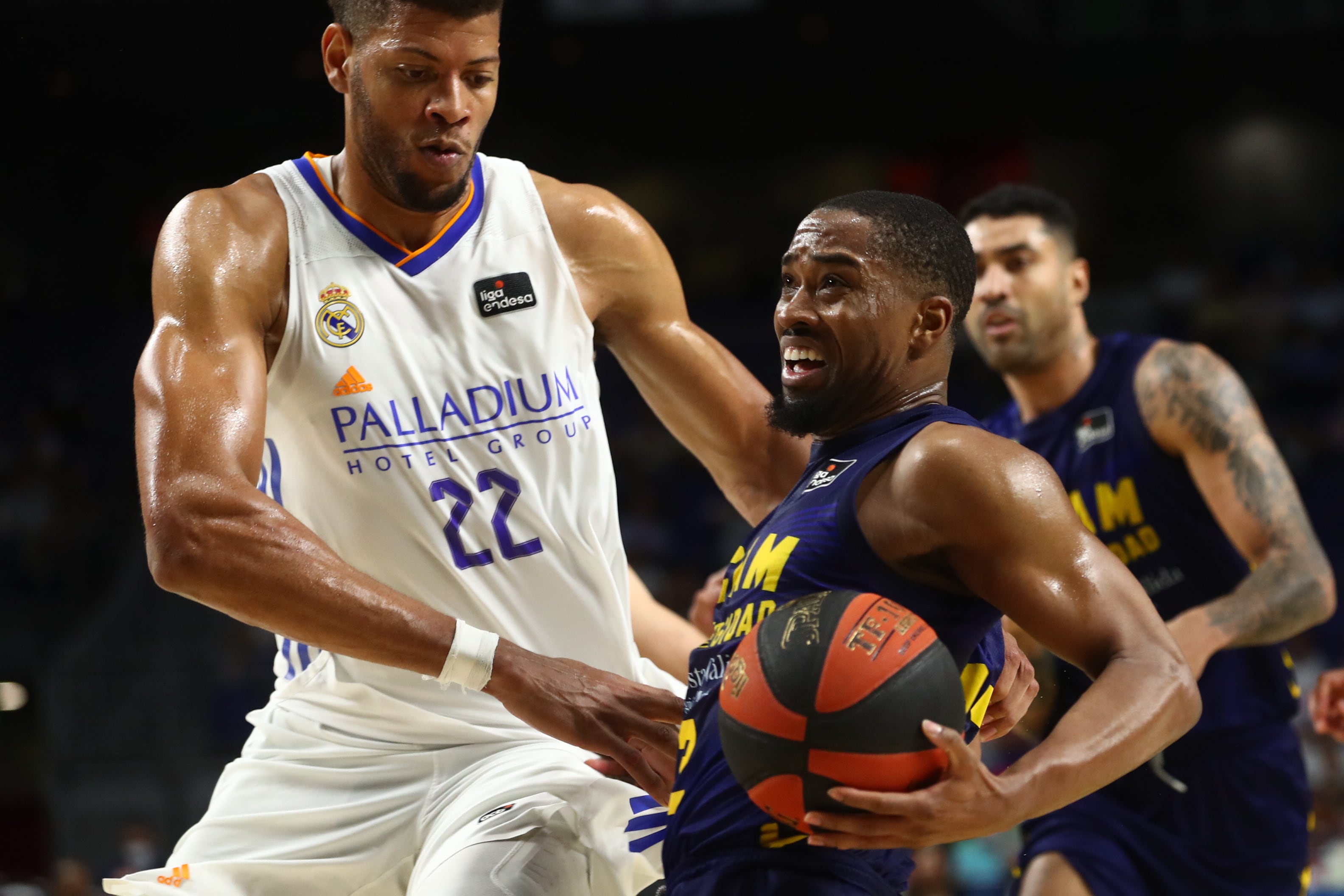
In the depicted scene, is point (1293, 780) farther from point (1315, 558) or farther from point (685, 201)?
point (685, 201)

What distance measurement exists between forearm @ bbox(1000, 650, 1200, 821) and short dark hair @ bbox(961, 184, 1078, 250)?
3284 mm

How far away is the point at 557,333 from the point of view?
3250 millimetres

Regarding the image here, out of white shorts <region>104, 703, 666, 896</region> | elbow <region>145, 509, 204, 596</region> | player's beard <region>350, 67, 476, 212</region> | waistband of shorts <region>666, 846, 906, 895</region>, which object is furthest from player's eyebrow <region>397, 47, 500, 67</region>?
waistband of shorts <region>666, 846, 906, 895</region>

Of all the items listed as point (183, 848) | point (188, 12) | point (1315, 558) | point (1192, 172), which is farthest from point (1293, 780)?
point (1192, 172)

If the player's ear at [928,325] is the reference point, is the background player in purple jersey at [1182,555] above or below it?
below

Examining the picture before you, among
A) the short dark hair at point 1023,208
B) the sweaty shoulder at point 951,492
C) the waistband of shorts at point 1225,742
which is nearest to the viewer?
the sweaty shoulder at point 951,492

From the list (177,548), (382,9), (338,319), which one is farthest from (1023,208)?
(177,548)

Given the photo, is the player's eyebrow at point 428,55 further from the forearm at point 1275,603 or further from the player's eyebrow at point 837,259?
the forearm at point 1275,603

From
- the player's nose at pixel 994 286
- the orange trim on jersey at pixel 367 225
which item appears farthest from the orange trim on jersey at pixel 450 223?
the player's nose at pixel 994 286

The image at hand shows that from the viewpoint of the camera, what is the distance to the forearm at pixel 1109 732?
2.04m

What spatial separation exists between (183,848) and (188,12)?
11192 millimetres

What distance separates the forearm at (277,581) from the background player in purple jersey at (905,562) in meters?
0.56

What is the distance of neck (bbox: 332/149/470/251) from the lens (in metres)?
3.23

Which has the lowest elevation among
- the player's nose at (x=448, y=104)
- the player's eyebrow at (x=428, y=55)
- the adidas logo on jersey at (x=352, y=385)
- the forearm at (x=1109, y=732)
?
the forearm at (x=1109, y=732)
